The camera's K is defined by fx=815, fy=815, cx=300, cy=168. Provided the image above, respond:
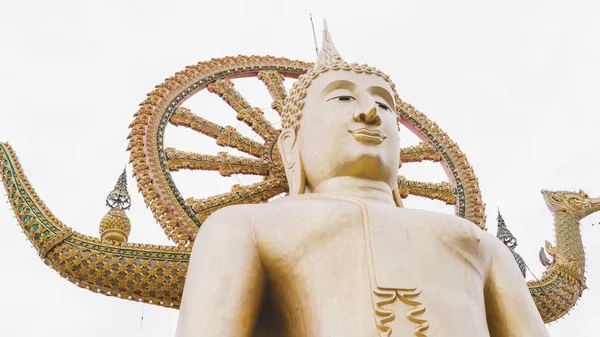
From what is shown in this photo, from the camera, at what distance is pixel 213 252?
308 cm

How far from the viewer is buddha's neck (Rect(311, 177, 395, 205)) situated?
3.49m

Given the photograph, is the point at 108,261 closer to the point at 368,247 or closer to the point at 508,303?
the point at 368,247

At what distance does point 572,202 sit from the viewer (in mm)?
5484

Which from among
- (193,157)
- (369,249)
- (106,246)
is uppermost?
(193,157)

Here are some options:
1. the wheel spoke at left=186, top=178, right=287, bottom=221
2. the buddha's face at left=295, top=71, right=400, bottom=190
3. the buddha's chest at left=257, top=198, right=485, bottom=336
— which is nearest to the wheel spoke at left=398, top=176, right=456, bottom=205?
the wheel spoke at left=186, top=178, right=287, bottom=221

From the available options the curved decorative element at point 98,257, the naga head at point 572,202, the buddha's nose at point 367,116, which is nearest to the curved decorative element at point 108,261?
the curved decorative element at point 98,257

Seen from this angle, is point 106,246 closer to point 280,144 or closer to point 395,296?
point 280,144

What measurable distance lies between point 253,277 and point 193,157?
2095mm

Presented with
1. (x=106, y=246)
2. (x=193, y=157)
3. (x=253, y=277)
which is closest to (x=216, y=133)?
(x=193, y=157)

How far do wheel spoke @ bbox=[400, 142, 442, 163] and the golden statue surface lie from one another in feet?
0.91

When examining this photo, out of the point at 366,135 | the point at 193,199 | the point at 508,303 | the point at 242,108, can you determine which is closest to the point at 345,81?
the point at 366,135

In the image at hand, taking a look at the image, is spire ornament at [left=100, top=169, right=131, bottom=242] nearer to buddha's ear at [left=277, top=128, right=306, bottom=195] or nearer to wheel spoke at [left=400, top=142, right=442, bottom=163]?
buddha's ear at [left=277, top=128, right=306, bottom=195]

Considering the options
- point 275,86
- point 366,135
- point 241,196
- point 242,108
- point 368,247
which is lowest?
point 368,247

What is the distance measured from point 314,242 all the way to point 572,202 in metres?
2.98
